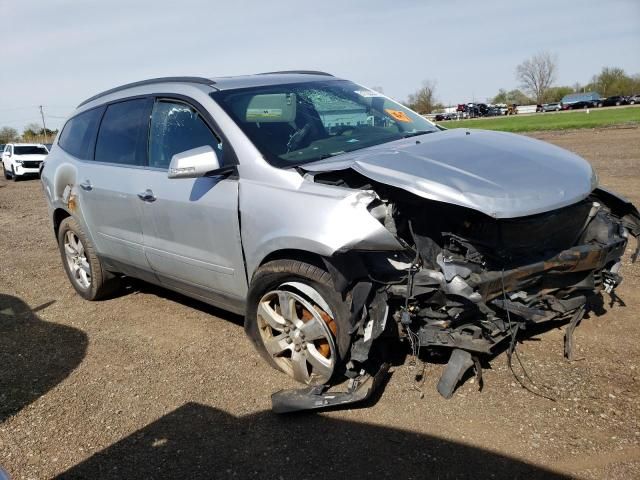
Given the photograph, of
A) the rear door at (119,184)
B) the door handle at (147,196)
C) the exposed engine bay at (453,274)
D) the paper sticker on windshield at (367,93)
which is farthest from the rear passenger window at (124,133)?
the exposed engine bay at (453,274)

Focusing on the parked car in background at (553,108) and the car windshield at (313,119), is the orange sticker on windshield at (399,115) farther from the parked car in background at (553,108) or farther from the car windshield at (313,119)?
the parked car in background at (553,108)

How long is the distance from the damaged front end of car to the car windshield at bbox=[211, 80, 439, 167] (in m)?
0.51

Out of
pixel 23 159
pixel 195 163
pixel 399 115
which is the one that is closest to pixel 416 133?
pixel 399 115

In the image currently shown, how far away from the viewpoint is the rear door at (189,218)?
364cm

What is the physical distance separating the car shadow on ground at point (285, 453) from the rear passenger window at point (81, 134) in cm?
298

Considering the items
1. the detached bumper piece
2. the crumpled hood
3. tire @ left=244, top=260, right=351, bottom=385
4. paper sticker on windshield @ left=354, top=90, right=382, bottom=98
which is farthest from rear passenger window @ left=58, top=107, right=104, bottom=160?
the detached bumper piece

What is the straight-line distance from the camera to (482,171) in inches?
119

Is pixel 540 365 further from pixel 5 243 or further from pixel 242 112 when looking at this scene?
pixel 5 243

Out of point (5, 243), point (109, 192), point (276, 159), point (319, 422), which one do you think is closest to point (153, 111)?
point (109, 192)

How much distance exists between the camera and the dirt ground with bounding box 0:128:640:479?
273 centimetres

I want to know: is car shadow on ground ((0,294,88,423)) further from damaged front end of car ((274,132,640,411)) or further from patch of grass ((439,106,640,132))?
patch of grass ((439,106,640,132))

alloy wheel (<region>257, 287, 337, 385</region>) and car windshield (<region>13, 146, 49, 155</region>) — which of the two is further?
car windshield (<region>13, 146, 49, 155</region>)

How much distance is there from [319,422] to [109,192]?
272cm

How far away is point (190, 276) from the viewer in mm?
4098
